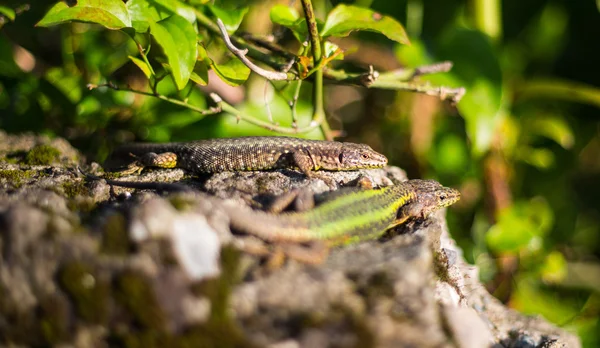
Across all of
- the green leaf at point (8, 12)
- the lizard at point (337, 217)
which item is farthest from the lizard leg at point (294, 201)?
the green leaf at point (8, 12)

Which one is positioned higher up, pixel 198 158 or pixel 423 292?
pixel 423 292

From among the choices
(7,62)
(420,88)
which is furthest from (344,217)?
(7,62)

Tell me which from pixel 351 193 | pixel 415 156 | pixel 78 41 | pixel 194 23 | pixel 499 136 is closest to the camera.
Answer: pixel 351 193

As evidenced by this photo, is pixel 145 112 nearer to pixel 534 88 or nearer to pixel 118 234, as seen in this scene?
pixel 118 234

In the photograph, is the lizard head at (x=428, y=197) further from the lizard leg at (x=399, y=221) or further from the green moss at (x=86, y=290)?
the green moss at (x=86, y=290)

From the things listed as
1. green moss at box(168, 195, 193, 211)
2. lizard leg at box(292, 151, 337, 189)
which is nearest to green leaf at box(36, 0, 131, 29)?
lizard leg at box(292, 151, 337, 189)

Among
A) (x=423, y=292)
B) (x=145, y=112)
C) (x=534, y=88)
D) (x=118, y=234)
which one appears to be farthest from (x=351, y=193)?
(x=534, y=88)
